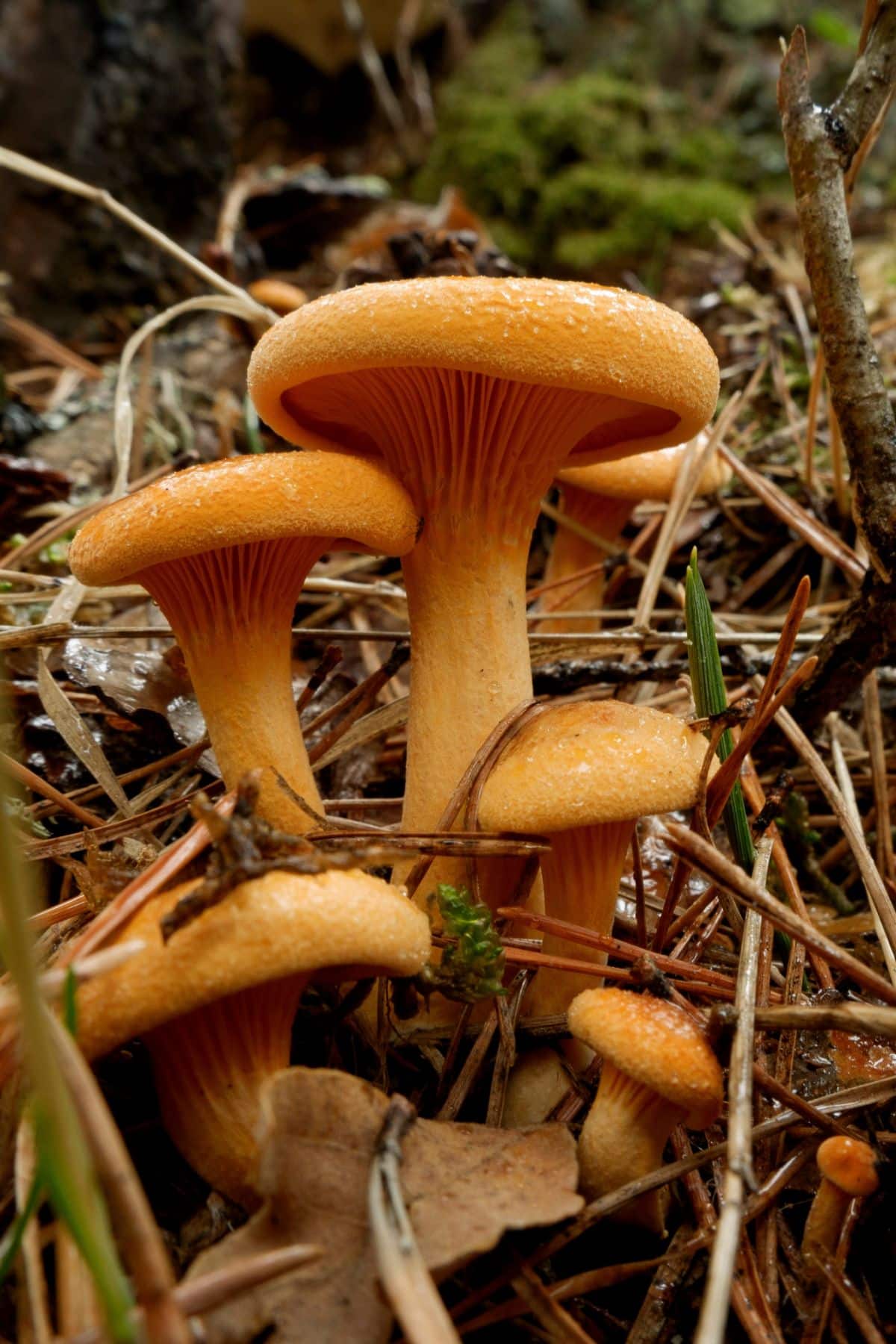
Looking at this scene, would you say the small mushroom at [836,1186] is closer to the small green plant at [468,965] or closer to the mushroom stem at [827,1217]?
the mushroom stem at [827,1217]

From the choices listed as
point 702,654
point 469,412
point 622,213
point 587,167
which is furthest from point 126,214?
point 587,167

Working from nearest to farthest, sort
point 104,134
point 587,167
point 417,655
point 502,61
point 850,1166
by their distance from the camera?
point 850,1166 → point 417,655 → point 104,134 → point 587,167 → point 502,61

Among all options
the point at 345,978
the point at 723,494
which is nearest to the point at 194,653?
the point at 345,978

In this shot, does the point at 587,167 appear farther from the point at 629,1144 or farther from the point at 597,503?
the point at 629,1144

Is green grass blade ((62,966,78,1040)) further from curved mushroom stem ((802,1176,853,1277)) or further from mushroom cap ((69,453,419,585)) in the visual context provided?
curved mushroom stem ((802,1176,853,1277))

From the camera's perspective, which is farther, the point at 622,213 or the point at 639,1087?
the point at 622,213

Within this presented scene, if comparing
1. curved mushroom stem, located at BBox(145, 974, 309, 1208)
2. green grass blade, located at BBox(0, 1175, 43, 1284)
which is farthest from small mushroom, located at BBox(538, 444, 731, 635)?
green grass blade, located at BBox(0, 1175, 43, 1284)
